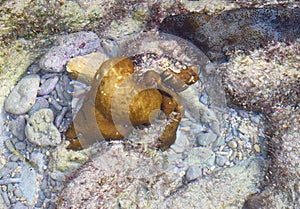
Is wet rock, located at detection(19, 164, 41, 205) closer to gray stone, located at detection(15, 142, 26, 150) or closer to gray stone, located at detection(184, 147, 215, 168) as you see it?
gray stone, located at detection(15, 142, 26, 150)

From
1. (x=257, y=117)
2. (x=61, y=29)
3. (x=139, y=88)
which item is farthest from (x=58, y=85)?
(x=257, y=117)

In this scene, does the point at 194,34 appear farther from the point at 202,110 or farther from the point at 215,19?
the point at 202,110

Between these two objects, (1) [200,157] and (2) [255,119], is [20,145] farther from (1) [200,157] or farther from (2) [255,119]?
(2) [255,119]

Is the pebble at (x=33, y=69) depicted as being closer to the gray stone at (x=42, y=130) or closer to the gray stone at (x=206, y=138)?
the gray stone at (x=42, y=130)

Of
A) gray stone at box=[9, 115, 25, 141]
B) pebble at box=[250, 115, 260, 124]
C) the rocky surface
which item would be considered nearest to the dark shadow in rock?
the rocky surface

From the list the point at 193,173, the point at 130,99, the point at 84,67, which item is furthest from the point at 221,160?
the point at 84,67
